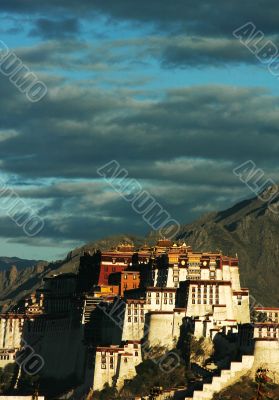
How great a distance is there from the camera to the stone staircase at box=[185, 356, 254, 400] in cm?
19112

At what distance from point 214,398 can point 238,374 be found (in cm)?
521

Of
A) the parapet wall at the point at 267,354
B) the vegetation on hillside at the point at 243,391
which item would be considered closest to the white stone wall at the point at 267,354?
the parapet wall at the point at 267,354

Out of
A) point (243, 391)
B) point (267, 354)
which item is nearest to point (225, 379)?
point (243, 391)

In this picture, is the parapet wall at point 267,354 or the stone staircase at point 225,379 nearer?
the stone staircase at point 225,379

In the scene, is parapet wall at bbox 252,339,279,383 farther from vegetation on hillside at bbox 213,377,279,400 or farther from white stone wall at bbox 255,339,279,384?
vegetation on hillside at bbox 213,377,279,400

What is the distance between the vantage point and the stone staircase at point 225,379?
191125 millimetres

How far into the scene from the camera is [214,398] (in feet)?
625

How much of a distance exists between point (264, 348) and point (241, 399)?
32.1 ft

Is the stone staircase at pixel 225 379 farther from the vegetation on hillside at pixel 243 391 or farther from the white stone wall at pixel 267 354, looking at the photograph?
the white stone wall at pixel 267 354

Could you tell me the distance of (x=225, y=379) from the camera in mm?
193000

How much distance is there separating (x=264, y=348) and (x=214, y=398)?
10167 mm

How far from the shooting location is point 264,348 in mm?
196625

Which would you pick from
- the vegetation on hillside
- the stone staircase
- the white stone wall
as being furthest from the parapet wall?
the vegetation on hillside

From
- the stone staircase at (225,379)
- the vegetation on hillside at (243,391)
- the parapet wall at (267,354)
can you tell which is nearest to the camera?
the vegetation on hillside at (243,391)
